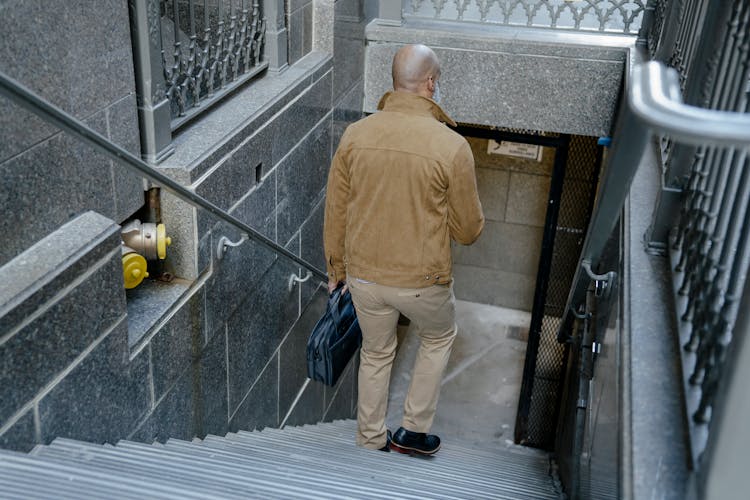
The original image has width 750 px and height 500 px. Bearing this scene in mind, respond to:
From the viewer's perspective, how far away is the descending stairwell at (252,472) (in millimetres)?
2225

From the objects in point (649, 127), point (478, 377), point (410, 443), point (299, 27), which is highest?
point (649, 127)

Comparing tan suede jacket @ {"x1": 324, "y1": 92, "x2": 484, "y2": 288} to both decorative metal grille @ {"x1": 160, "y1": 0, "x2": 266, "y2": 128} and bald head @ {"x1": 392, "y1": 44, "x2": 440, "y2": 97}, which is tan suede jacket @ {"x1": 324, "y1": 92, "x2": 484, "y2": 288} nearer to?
→ bald head @ {"x1": 392, "y1": 44, "x2": 440, "y2": 97}

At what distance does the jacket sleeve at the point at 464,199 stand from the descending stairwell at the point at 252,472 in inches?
43.6

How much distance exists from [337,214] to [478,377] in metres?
4.80

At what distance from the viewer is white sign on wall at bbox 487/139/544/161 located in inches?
314

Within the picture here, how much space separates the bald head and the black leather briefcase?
118 cm

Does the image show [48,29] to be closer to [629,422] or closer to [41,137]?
[41,137]

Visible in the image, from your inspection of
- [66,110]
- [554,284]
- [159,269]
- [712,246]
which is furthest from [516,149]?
[712,246]

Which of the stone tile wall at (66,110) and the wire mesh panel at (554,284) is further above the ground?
the stone tile wall at (66,110)

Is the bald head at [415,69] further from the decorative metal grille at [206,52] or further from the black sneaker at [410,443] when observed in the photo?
the black sneaker at [410,443]

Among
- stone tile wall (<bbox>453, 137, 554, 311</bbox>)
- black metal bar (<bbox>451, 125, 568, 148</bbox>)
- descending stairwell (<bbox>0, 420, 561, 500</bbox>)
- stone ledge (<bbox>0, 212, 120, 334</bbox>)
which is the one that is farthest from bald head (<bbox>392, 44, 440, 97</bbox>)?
stone tile wall (<bbox>453, 137, 554, 311</bbox>)

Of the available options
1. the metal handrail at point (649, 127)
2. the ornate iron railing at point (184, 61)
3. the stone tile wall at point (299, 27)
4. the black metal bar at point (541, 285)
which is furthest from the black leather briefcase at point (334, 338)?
the black metal bar at point (541, 285)

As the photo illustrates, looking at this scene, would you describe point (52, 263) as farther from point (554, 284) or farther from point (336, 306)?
point (554, 284)

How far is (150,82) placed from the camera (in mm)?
3484
